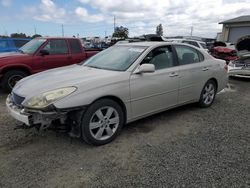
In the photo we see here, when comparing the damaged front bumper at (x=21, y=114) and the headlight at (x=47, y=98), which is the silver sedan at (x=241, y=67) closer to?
the headlight at (x=47, y=98)

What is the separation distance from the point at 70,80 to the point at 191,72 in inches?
101

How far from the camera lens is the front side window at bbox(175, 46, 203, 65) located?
4.93 meters

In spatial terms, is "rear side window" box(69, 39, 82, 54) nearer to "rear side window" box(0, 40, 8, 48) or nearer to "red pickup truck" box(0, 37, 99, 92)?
"red pickup truck" box(0, 37, 99, 92)

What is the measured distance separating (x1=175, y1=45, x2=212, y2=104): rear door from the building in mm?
23066

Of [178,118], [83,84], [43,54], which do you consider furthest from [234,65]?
[83,84]

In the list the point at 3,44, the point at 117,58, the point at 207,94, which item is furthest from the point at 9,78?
the point at 3,44

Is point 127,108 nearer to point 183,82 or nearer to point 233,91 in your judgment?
point 183,82

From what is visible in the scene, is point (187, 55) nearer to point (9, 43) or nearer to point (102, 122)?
point (102, 122)

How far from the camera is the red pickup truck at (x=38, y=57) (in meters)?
6.71

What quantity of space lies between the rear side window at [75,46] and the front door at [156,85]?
13.3ft

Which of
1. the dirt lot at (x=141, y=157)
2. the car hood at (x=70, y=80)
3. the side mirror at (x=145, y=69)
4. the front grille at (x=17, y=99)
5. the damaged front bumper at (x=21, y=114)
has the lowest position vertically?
the dirt lot at (x=141, y=157)

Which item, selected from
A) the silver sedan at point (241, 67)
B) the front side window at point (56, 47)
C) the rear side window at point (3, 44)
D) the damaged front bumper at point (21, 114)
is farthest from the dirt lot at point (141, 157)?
the rear side window at point (3, 44)

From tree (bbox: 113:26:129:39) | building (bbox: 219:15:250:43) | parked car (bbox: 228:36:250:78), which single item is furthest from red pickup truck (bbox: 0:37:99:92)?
tree (bbox: 113:26:129:39)

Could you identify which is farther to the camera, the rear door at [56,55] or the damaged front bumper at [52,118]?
the rear door at [56,55]
